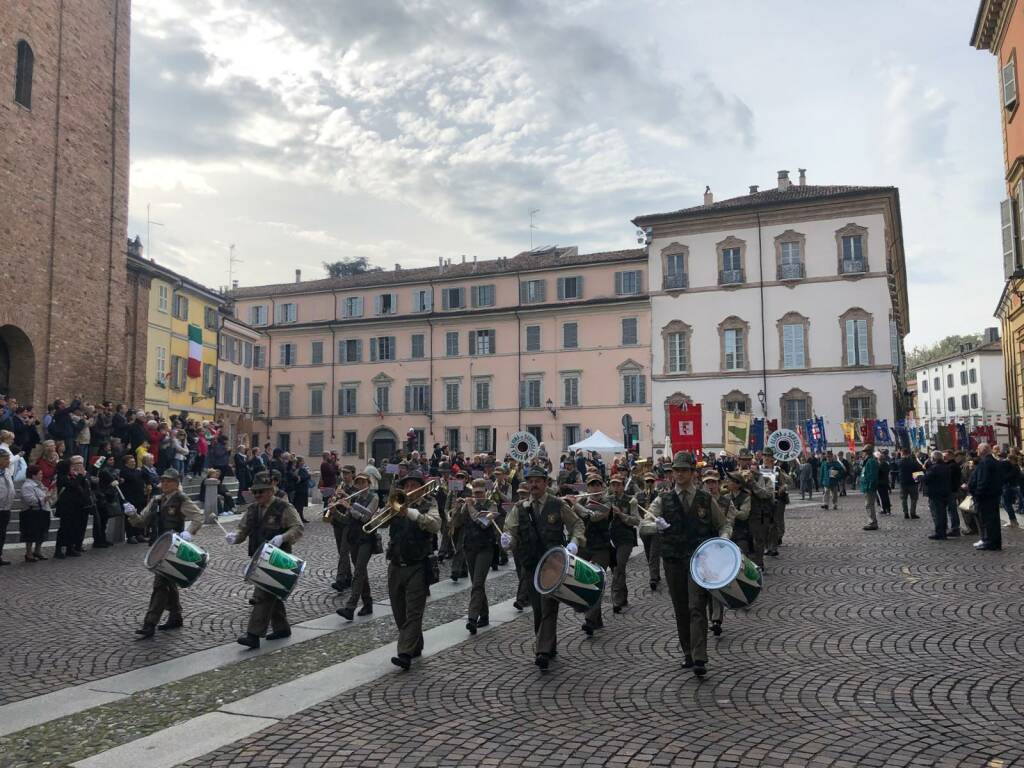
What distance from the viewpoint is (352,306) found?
59.4m

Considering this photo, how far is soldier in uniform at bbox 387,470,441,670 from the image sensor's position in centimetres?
812

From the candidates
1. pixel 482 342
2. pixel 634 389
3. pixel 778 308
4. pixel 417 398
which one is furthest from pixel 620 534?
pixel 417 398

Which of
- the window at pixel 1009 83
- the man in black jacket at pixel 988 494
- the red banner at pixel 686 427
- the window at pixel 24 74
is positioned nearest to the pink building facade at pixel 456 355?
A: the red banner at pixel 686 427

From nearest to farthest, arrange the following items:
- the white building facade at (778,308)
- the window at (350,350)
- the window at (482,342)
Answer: the white building facade at (778,308), the window at (482,342), the window at (350,350)

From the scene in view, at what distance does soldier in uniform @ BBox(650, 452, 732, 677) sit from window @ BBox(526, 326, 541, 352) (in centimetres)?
4563

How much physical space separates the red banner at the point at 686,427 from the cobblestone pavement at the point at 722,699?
13343 millimetres

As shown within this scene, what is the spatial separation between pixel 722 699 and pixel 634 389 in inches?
1777

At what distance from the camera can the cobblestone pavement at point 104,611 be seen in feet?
26.2

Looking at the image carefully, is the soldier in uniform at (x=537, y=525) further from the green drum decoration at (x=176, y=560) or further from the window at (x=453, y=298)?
the window at (x=453, y=298)

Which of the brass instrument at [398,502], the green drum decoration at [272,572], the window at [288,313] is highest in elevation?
the window at [288,313]

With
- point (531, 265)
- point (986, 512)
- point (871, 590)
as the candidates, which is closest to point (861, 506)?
point (986, 512)

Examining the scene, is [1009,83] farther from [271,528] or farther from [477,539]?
[271,528]

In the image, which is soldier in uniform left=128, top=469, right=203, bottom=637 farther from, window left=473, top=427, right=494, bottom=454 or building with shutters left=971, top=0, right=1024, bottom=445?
window left=473, top=427, right=494, bottom=454

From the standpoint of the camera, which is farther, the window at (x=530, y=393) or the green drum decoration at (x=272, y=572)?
the window at (x=530, y=393)
